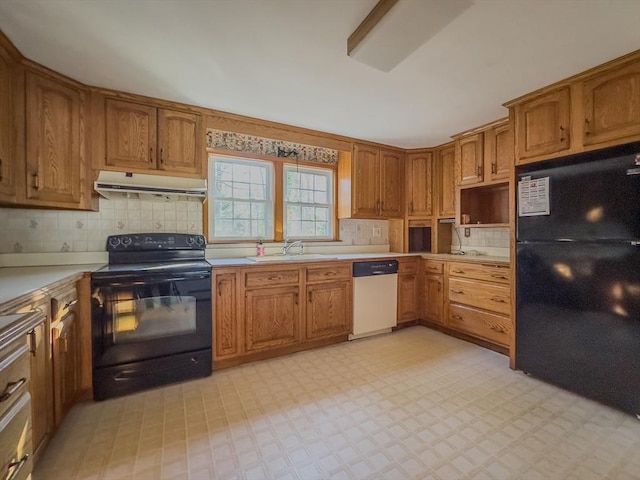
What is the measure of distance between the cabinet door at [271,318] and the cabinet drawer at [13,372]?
1678mm

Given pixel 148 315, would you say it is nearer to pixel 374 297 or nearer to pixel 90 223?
pixel 90 223

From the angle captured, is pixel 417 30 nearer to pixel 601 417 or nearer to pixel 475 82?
pixel 475 82

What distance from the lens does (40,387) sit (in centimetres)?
140

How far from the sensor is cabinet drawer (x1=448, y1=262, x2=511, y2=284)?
264 centimetres

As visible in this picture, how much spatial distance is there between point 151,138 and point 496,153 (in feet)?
10.8

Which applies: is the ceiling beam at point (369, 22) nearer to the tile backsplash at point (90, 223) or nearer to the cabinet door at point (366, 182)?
the cabinet door at point (366, 182)

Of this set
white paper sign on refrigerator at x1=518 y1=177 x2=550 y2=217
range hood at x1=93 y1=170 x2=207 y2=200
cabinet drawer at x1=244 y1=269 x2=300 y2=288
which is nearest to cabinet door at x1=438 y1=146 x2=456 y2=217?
white paper sign on refrigerator at x1=518 y1=177 x2=550 y2=217

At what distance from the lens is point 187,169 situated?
2.49 meters

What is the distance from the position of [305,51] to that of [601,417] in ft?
9.93

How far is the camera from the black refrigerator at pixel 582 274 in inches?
71.2

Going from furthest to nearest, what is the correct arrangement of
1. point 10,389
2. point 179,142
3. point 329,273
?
point 329,273, point 179,142, point 10,389

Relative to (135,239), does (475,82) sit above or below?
above

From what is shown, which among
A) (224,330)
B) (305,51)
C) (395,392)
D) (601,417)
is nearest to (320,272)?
(224,330)

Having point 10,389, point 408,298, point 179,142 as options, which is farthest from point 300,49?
point 408,298
